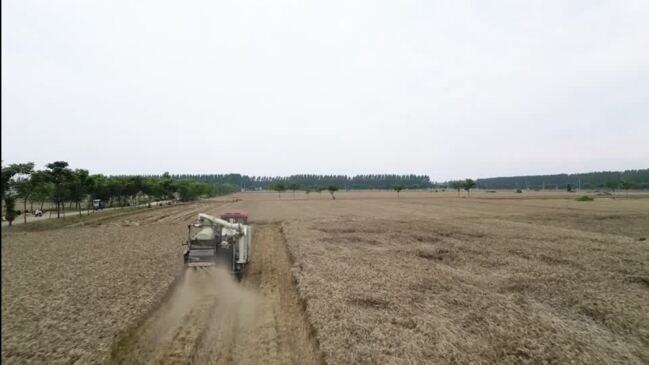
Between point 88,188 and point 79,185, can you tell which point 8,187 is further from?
point 88,188

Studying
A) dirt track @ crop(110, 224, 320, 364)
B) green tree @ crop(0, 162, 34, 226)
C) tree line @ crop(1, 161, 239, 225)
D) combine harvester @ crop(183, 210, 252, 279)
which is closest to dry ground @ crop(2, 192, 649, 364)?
dirt track @ crop(110, 224, 320, 364)

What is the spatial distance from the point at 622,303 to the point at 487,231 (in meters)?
17.7

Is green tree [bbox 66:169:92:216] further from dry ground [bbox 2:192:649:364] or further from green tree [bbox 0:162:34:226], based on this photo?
green tree [bbox 0:162:34:226]

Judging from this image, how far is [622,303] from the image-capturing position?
36.6 feet

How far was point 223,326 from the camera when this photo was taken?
966 cm

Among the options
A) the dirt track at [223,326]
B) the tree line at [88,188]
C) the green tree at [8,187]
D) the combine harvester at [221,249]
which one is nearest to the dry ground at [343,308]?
the dirt track at [223,326]

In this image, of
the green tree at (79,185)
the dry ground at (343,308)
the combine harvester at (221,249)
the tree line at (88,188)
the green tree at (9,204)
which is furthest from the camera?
the green tree at (79,185)

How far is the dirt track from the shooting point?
802 cm

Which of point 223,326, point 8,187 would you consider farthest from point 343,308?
point 8,187

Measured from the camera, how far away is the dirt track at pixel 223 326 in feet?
26.3

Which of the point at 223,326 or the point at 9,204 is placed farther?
the point at 223,326

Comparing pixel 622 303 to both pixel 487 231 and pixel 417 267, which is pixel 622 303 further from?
pixel 487 231

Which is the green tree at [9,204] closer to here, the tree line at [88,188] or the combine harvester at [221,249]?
the combine harvester at [221,249]

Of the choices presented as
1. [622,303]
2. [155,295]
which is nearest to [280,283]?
[155,295]
